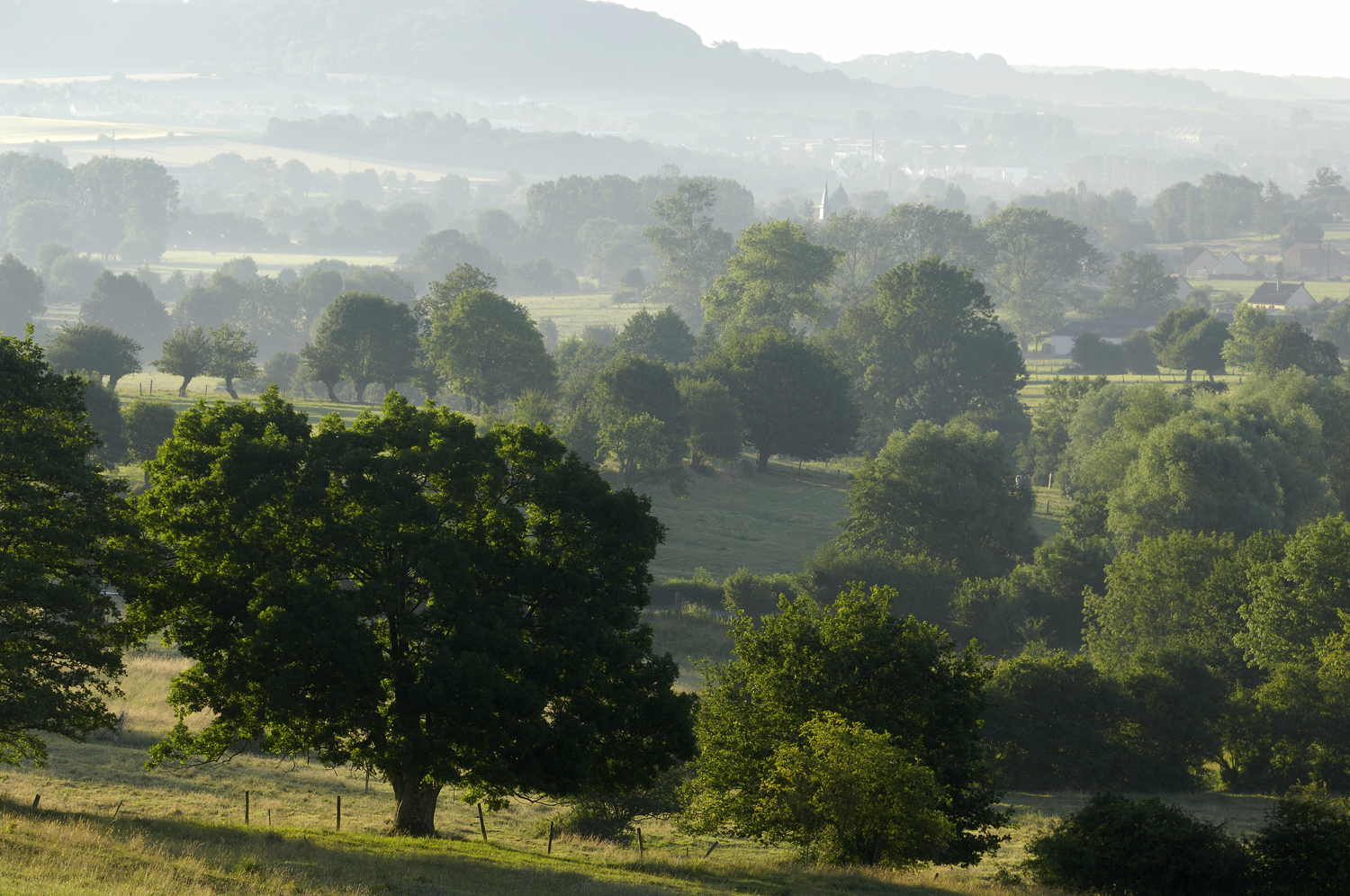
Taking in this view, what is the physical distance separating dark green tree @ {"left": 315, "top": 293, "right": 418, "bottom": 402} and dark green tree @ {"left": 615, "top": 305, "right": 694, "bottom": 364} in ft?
81.2

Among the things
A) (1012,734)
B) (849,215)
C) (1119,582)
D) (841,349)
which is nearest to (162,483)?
(1012,734)

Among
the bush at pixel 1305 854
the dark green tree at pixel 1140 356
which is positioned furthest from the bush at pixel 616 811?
the dark green tree at pixel 1140 356

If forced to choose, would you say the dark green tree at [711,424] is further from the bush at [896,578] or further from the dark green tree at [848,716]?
the dark green tree at [848,716]

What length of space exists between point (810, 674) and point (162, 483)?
51.5ft

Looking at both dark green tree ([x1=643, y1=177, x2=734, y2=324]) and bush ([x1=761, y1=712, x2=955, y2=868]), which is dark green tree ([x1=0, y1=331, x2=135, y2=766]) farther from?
dark green tree ([x1=643, y1=177, x2=734, y2=324])

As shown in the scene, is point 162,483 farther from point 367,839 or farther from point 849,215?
point 849,215

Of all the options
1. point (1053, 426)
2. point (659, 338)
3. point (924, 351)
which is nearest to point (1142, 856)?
point (1053, 426)

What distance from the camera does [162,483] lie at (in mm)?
25156

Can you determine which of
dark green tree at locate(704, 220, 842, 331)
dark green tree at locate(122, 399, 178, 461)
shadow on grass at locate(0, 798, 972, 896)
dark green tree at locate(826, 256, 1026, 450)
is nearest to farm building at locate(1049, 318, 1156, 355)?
dark green tree at locate(826, 256, 1026, 450)

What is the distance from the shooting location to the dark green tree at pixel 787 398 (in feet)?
286

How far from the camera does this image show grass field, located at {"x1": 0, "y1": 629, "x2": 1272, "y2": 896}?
19266mm

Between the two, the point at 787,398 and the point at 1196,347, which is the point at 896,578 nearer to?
the point at 787,398

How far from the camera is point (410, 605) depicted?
2595cm

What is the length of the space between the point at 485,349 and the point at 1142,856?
223 ft
